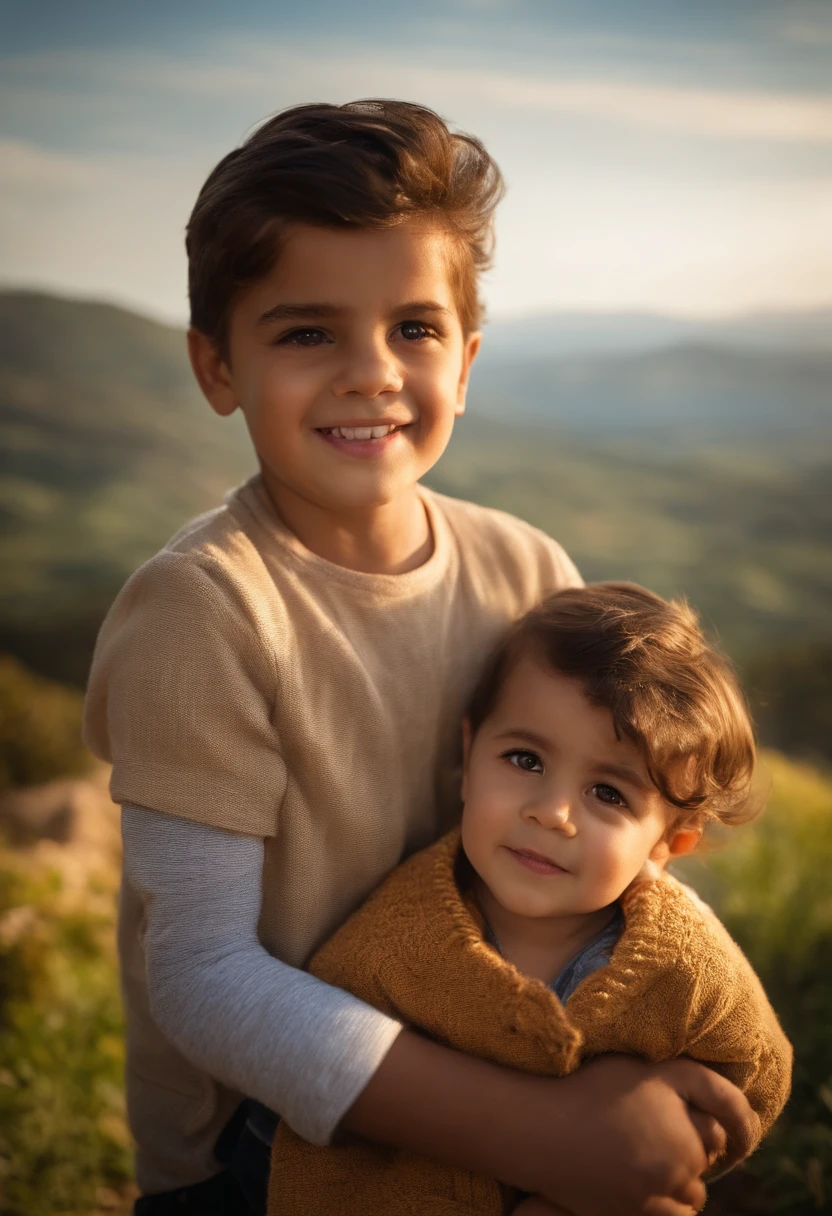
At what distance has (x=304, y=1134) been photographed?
98 cm

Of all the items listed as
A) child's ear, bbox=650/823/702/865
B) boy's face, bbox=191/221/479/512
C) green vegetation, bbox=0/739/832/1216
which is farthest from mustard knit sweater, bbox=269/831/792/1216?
boy's face, bbox=191/221/479/512

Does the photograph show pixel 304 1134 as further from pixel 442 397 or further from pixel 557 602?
pixel 442 397

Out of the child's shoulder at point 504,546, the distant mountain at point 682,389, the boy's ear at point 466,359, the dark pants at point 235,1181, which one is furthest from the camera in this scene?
the distant mountain at point 682,389

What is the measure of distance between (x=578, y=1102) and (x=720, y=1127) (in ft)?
0.57

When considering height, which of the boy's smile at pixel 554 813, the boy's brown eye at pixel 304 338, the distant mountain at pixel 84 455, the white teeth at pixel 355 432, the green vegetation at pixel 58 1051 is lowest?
the green vegetation at pixel 58 1051

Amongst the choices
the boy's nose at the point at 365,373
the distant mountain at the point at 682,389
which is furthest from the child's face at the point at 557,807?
the distant mountain at the point at 682,389

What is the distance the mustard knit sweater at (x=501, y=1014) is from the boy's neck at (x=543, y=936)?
56mm

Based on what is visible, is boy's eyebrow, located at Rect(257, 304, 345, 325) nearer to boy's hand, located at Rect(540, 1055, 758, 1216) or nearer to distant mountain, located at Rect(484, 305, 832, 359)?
boy's hand, located at Rect(540, 1055, 758, 1216)

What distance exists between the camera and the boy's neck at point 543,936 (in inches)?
45.6

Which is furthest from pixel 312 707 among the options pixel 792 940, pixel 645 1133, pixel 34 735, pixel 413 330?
pixel 34 735

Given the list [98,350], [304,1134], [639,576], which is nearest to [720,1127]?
[304,1134]

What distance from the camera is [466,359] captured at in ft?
4.46

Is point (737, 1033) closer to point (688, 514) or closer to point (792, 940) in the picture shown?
point (792, 940)

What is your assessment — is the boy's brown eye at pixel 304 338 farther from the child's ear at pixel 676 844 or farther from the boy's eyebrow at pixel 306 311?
the child's ear at pixel 676 844
